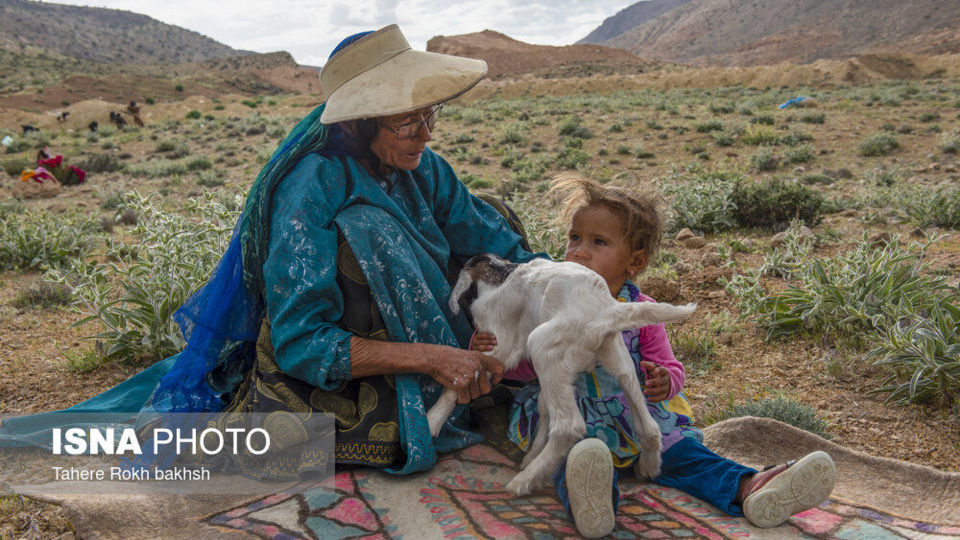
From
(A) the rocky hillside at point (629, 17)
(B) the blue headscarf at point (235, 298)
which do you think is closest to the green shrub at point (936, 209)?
(B) the blue headscarf at point (235, 298)

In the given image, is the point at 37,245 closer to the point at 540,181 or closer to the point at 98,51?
the point at 540,181

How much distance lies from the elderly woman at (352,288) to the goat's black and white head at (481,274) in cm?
9

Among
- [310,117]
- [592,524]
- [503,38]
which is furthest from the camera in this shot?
[503,38]

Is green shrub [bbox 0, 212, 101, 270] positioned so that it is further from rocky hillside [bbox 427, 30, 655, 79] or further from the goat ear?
rocky hillside [bbox 427, 30, 655, 79]

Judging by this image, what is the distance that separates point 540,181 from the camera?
33.2ft

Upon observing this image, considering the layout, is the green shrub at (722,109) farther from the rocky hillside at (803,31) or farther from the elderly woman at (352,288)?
the rocky hillside at (803,31)

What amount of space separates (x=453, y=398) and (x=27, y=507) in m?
1.64

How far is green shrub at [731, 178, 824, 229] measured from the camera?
6727 mm

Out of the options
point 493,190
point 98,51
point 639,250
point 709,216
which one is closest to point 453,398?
point 639,250

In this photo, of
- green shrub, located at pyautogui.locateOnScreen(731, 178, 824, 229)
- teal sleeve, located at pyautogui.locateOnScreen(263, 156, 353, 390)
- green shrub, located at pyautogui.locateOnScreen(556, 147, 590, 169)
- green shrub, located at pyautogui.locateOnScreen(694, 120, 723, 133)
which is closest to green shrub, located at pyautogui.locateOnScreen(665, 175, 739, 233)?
green shrub, located at pyautogui.locateOnScreen(731, 178, 824, 229)

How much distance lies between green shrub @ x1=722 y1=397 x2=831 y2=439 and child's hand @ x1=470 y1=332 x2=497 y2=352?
1528 mm

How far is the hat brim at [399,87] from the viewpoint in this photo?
2293 mm

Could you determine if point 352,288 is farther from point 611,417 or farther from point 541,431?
point 611,417

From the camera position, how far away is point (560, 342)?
2018 mm
